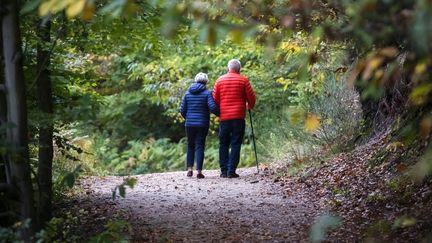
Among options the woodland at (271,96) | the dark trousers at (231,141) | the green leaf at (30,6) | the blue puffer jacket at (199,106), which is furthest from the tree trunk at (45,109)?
the dark trousers at (231,141)

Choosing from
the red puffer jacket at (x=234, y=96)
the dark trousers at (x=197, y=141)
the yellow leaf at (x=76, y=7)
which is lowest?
the dark trousers at (x=197, y=141)

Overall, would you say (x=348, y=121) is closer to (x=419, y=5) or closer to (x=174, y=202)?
(x=174, y=202)

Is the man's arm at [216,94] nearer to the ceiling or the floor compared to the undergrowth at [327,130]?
nearer to the ceiling

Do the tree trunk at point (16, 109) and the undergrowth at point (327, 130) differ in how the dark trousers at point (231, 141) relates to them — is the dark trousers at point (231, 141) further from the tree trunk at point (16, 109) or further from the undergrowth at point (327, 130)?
the tree trunk at point (16, 109)

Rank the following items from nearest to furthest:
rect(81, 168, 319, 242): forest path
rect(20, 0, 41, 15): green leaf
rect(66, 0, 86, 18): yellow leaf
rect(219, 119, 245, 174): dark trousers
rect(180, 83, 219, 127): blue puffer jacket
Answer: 1. rect(66, 0, 86, 18): yellow leaf
2. rect(20, 0, 41, 15): green leaf
3. rect(81, 168, 319, 242): forest path
4. rect(219, 119, 245, 174): dark trousers
5. rect(180, 83, 219, 127): blue puffer jacket

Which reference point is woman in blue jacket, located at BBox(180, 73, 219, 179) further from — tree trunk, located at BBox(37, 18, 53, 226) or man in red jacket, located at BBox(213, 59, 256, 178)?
tree trunk, located at BBox(37, 18, 53, 226)

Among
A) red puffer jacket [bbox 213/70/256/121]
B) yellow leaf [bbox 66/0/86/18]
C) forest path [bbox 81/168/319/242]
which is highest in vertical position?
red puffer jacket [bbox 213/70/256/121]

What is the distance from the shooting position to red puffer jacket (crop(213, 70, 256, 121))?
425 inches

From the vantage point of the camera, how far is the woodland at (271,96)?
3312mm

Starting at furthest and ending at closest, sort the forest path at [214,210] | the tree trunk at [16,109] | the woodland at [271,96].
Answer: the forest path at [214,210] → the tree trunk at [16,109] → the woodland at [271,96]

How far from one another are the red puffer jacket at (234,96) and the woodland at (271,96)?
995 millimetres

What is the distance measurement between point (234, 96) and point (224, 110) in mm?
308

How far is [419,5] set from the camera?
99.8 inches

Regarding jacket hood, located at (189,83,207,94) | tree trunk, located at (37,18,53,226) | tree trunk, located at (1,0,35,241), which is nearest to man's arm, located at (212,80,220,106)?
jacket hood, located at (189,83,207,94)
